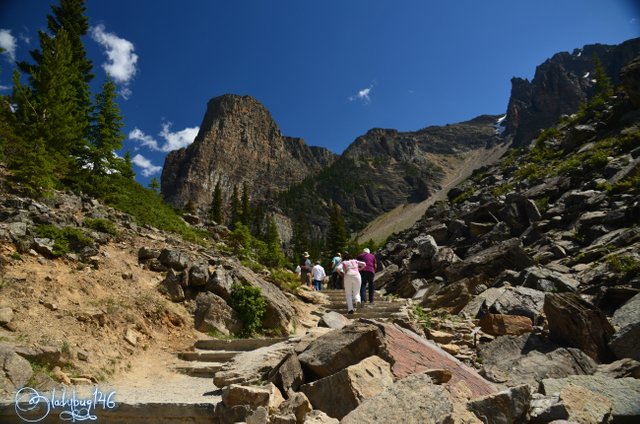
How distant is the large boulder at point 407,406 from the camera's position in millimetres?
4555

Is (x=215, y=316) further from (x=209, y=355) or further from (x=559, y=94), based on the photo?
(x=559, y=94)

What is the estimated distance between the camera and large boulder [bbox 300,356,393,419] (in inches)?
202

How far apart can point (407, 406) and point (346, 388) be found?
0.85 meters

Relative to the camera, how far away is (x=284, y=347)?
7.53 metres

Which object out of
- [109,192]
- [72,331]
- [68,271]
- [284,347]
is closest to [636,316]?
[284,347]

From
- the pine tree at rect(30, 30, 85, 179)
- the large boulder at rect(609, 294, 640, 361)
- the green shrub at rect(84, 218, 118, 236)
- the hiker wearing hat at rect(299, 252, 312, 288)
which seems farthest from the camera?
the hiker wearing hat at rect(299, 252, 312, 288)

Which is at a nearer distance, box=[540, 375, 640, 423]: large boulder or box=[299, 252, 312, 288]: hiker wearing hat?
box=[540, 375, 640, 423]: large boulder

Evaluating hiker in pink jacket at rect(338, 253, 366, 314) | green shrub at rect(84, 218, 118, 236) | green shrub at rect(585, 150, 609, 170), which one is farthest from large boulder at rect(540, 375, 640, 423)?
green shrub at rect(585, 150, 609, 170)

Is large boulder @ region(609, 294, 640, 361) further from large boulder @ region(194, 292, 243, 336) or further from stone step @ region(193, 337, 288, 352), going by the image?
large boulder @ region(194, 292, 243, 336)

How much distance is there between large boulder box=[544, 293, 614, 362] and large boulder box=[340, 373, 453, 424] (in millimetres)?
3851

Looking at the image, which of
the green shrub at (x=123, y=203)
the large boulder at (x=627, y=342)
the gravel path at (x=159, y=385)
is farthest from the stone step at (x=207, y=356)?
the green shrub at (x=123, y=203)

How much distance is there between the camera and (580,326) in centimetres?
725

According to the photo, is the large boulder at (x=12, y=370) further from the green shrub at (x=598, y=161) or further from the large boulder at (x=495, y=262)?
the green shrub at (x=598, y=161)

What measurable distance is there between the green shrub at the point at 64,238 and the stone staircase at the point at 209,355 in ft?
13.5
